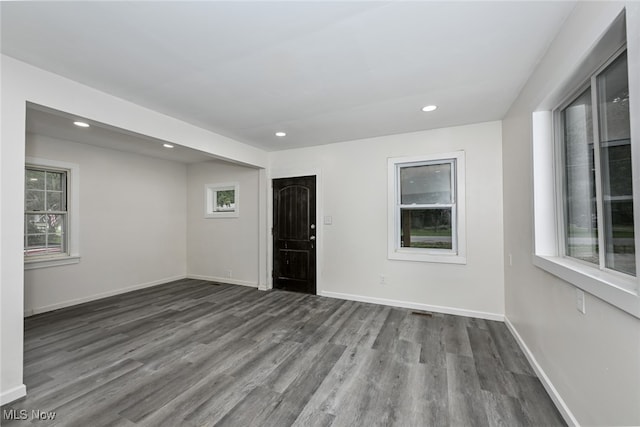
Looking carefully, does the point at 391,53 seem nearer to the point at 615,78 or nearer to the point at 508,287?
the point at 615,78

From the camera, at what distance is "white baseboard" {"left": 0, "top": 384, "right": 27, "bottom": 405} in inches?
72.6

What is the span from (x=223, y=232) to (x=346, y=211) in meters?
2.76

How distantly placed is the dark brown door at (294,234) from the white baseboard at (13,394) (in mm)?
3244

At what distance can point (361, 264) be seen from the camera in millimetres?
4133

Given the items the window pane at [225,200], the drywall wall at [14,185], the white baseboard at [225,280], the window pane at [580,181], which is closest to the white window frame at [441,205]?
the window pane at [580,181]

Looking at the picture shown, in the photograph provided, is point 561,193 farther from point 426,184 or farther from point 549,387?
point 426,184

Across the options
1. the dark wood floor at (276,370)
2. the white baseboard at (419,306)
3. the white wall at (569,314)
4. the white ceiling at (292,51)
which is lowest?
the dark wood floor at (276,370)

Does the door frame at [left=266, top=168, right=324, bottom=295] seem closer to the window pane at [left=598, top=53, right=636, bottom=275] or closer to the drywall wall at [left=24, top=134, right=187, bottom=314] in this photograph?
the drywall wall at [left=24, top=134, right=187, bottom=314]

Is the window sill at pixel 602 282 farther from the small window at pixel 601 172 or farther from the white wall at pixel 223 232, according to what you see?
the white wall at pixel 223 232

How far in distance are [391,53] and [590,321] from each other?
2134mm

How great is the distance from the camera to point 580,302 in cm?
155

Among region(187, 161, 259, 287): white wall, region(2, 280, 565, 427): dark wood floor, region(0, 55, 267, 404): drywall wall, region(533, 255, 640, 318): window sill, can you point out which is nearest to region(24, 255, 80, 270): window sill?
region(2, 280, 565, 427): dark wood floor

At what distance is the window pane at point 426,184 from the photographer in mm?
3696

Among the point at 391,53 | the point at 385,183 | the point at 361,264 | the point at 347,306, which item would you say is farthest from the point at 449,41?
the point at 347,306
